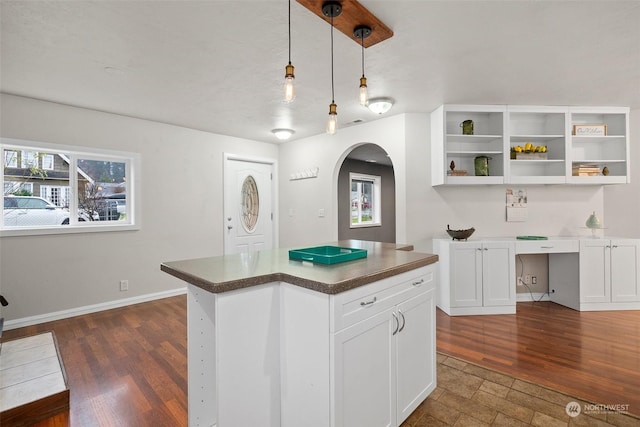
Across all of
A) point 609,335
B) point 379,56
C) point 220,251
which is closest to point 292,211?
point 220,251

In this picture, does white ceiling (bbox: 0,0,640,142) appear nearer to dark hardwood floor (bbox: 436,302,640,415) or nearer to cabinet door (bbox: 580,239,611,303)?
cabinet door (bbox: 580,239,611,303)

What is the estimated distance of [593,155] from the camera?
405cm

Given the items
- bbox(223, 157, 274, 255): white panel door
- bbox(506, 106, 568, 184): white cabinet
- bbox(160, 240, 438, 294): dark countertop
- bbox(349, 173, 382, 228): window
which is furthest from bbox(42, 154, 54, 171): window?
bbox(506, 106, 568, 184): white cabinet

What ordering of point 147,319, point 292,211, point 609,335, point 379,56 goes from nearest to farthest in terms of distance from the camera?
point 379,56 < point 609,335 < point 147,319 < point 292,211

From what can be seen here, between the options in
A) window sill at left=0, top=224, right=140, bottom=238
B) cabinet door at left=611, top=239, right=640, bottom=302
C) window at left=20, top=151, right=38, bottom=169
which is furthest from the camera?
cabinet door at left=611, top=239, right=640, bottom=302

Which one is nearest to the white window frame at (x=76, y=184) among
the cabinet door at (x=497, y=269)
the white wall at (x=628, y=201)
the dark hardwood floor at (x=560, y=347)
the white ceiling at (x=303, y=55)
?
the white ceiling at (x=303, y=55)

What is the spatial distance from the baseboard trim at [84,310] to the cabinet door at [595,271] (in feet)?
16.8

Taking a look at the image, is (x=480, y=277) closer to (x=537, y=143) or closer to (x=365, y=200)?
(x=537, y=143)

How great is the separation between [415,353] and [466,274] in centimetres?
205

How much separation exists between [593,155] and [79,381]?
236 inches

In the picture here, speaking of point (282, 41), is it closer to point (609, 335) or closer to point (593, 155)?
point (609, 335)

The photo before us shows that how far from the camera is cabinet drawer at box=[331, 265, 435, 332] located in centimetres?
135

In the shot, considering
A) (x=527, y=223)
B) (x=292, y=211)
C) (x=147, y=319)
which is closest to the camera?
(x=147, y=319)

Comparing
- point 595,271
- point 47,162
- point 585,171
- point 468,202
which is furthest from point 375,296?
point 47,162
